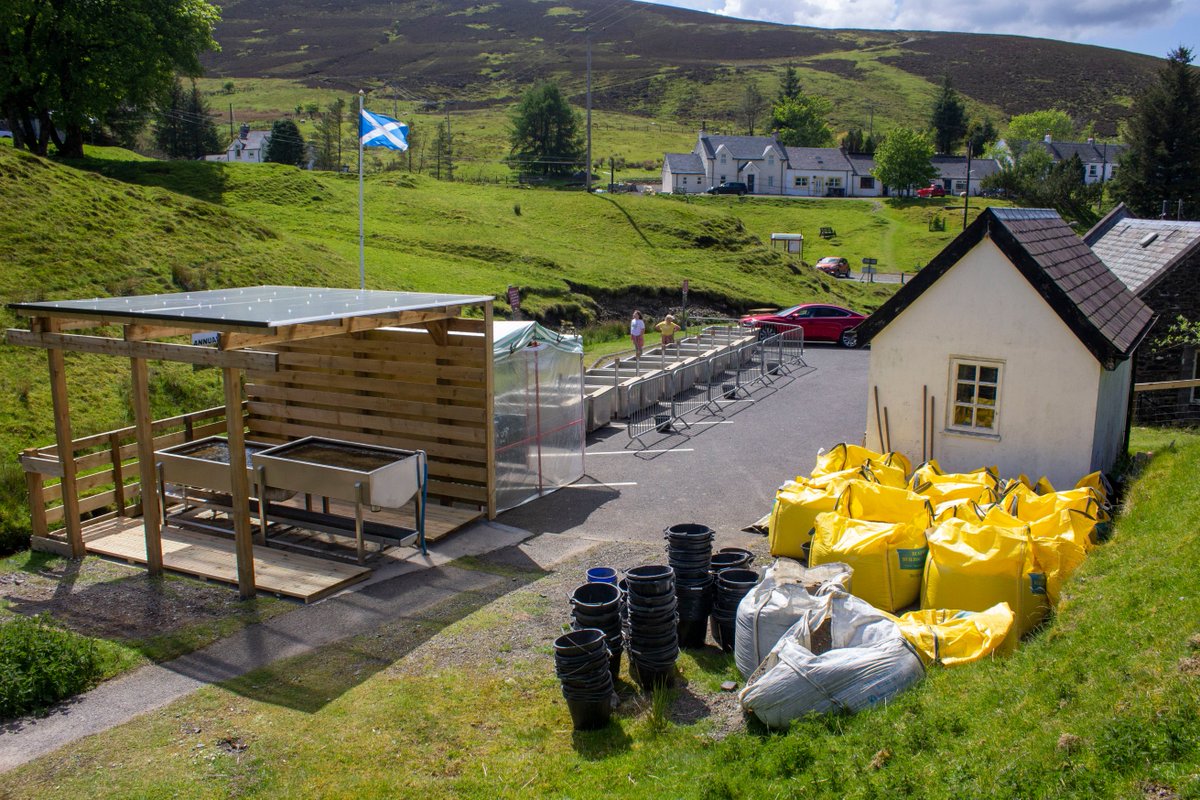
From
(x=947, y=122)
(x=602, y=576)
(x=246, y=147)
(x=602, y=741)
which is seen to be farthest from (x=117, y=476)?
(x=947, y=122)

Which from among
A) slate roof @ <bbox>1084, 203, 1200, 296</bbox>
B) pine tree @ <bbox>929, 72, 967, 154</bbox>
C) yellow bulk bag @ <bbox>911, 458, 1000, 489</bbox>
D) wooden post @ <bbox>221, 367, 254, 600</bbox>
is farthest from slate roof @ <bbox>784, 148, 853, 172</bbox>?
wooden post @ <bbox>221, 367, 254, 600</bbox>

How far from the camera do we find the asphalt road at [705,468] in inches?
511

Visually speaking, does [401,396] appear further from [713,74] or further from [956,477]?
[713,74]

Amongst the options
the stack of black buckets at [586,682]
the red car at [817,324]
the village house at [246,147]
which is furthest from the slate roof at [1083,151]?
the stack of black buckets at [586,682]

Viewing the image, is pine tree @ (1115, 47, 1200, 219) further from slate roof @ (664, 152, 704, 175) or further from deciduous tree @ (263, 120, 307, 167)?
deciduous tree @ (263, 120, 307, 167)

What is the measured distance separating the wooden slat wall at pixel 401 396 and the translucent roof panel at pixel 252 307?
2.77ft

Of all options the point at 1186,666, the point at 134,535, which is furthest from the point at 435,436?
the point at 1186,666

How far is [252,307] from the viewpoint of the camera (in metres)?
10.4

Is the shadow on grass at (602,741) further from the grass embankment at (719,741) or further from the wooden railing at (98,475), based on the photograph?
the wooden railing at (98,475)

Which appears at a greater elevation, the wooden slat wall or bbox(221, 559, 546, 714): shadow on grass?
the wooden slat wall

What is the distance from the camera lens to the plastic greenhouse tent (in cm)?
1302

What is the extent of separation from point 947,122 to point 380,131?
380 ft

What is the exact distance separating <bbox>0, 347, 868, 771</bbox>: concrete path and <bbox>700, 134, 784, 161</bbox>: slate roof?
7578 cm

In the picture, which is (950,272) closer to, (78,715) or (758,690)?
(758,690)
